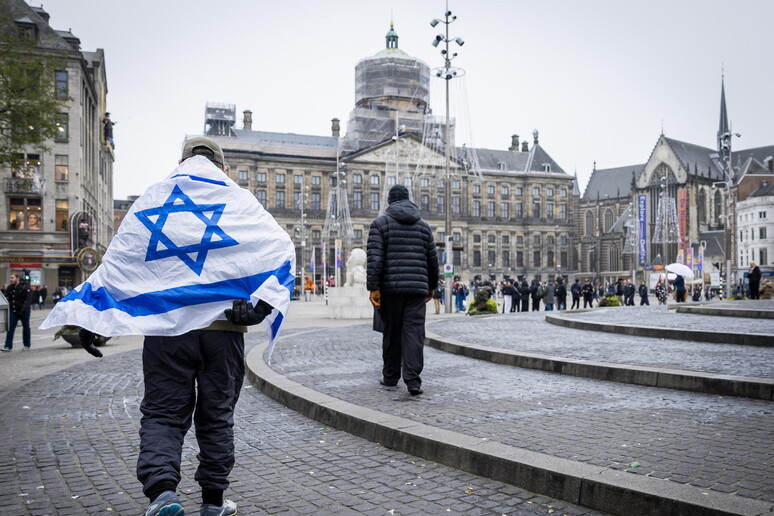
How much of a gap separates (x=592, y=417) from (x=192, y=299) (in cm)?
342

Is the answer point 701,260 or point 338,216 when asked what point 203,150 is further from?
point 701,260

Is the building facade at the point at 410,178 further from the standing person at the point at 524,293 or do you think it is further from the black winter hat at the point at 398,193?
the black winter hat at the point at 398,193

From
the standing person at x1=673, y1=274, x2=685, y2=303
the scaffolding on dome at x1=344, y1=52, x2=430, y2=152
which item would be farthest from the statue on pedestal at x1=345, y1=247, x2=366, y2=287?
the scaffolding on dome at x1=344, y1=52, x2=430, y2=152

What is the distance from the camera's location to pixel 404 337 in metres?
6.55

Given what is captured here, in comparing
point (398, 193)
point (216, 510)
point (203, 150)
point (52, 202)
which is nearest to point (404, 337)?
point (398, 193)

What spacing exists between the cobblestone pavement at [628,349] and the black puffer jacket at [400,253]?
300 cm

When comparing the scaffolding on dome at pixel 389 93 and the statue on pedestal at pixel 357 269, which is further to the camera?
the scaffolding on dome at pixel 389 93

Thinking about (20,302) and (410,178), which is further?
(410,178)

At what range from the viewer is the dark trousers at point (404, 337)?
6.48 m

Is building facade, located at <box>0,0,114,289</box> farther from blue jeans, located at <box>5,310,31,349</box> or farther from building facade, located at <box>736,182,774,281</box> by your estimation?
building facade, located at <box>736,182,774,281</box>

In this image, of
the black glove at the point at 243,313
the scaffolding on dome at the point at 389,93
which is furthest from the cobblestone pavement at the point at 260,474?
the scaffolding on dome at the point at 389,93

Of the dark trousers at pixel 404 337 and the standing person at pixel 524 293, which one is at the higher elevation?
the dark trousers at pixel 404 337

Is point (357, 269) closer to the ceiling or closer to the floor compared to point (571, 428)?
closer to the ceiling

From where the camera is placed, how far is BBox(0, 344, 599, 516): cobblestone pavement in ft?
12.1
